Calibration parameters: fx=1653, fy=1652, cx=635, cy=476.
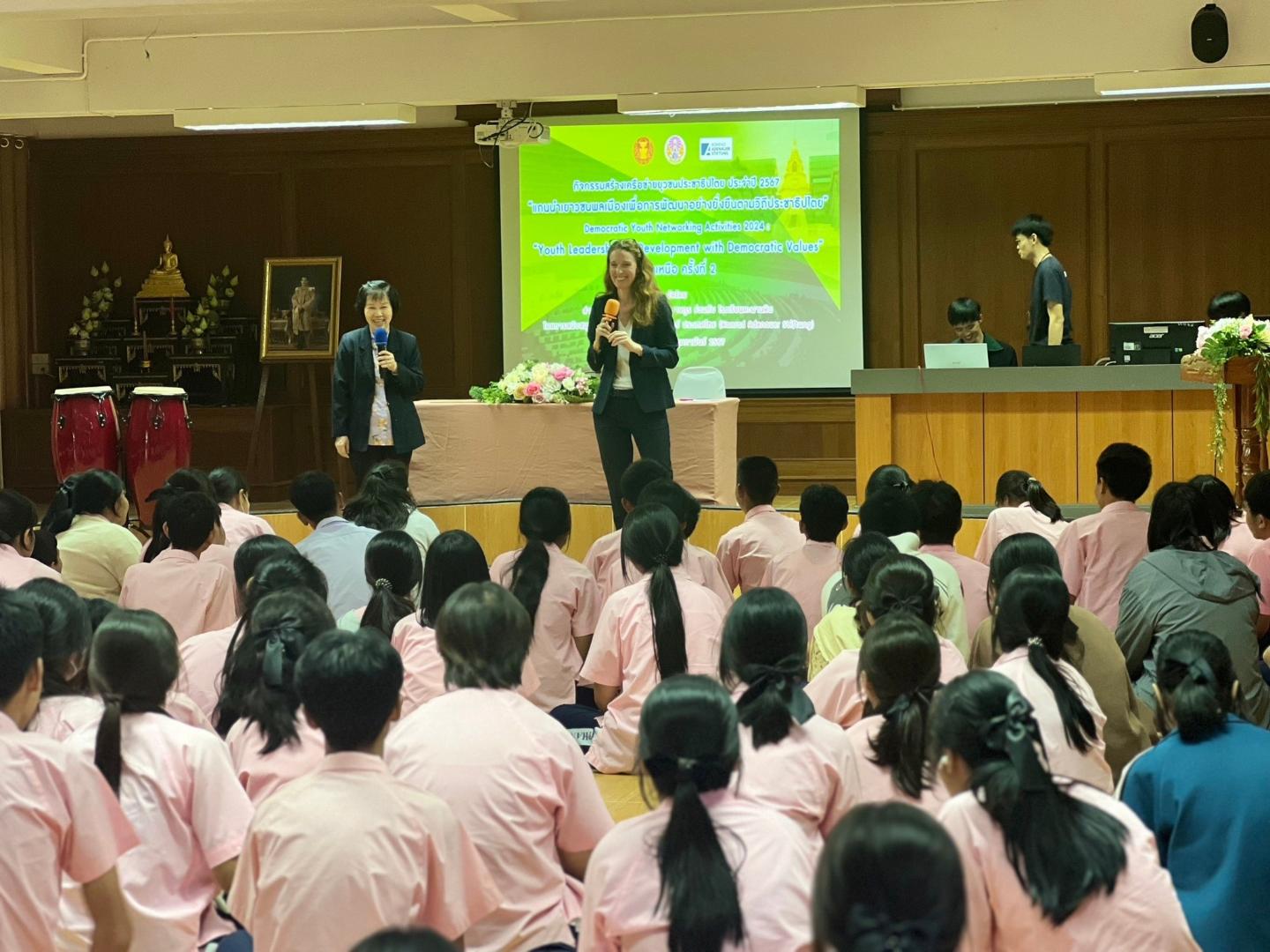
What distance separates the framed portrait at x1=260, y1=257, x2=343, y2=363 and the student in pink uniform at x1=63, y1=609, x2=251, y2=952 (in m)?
8.28

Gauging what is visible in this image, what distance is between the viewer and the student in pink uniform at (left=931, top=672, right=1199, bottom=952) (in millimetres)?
2178

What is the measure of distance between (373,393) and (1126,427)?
358 centimetres

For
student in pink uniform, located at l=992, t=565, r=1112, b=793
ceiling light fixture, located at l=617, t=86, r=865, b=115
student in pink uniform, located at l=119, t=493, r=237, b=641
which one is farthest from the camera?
ceiling light fixture, located at l=617, t=86, r=865, b=115

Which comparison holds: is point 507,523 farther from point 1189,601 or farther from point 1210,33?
point 1189,601

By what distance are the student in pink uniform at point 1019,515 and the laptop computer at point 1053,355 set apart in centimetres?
189

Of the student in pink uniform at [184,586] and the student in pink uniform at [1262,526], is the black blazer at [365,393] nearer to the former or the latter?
the student in pink uniform at [184,586]

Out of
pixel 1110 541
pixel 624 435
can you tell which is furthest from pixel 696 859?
pixel 624 435

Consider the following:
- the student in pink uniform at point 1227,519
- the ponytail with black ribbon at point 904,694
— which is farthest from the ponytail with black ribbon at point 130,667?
the student in pink uniform at point 1227,519

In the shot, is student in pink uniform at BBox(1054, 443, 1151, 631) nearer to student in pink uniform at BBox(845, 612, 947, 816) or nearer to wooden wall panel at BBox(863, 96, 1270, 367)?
student in pink uniform at BBox(845, 612, 947, 816)

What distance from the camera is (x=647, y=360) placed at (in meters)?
7.25

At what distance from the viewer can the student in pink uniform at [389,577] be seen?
430 centimetres

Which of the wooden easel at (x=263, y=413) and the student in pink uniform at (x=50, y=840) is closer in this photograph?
the student in pink uniform at (x=50, y=840)

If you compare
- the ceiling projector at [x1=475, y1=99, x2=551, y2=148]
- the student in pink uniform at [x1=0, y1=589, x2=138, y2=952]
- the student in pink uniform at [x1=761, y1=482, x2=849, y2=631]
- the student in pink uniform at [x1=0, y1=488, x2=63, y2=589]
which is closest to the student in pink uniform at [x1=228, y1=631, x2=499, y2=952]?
the student in pink uniform at [x1=0, y1=589, x2=138, y2=952]

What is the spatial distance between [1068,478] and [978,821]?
19.8ft
